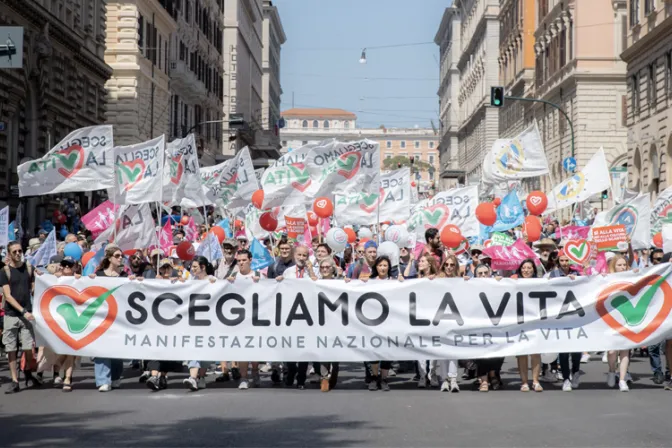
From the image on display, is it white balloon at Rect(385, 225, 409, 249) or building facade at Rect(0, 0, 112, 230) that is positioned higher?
building facade at Rect(0, 0, 112, 230)

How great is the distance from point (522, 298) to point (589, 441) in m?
4.04

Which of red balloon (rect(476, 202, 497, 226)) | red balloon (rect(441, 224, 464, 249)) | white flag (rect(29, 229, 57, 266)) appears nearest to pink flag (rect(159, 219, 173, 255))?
white flag (rect(29, 229, 57, 266))

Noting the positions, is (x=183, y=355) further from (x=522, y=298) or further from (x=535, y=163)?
(x=535, y=163)

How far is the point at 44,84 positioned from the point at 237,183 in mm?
13807

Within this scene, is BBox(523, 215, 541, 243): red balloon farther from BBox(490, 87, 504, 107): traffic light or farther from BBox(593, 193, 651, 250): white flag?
BBox(490, 87, 504, 107): traffic light

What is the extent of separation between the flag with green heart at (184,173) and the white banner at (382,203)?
2.85 m

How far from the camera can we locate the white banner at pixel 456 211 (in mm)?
21516

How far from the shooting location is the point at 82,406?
11.6 m

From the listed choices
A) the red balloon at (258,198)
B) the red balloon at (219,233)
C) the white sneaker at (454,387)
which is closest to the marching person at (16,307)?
the white sneaker at (454,387)

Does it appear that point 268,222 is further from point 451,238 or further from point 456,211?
point 451,238

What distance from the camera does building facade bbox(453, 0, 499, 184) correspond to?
8706cm

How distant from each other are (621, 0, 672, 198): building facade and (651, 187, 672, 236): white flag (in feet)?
62.3

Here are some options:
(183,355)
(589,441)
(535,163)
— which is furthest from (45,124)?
(589,441)

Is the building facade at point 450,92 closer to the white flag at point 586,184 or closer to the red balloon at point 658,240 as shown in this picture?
the white flag at point 586,184
